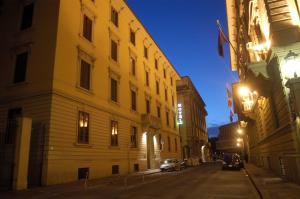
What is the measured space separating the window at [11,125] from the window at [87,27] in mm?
8470

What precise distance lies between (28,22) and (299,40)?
19385 millimetres

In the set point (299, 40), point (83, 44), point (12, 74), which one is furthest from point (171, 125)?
point (299, 40)

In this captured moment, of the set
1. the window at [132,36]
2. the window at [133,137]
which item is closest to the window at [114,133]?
the window at [133,137]

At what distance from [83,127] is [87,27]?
30.2ft

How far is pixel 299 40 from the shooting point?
11133 mm

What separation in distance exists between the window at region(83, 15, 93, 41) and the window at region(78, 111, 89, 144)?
7144mm

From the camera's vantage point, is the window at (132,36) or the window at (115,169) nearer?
the window at (115,169)

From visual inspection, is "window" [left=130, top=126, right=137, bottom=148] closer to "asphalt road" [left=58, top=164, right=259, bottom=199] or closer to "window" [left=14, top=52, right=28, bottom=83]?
"asphalt road" [left=58, top=164, right=259, bottom=199]

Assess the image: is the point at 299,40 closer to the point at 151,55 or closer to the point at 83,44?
the point at 83,44

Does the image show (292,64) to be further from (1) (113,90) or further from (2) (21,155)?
(1) (113,90)

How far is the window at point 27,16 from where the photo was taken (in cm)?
2023

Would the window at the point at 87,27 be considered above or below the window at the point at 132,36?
below

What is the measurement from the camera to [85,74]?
21.2 metres

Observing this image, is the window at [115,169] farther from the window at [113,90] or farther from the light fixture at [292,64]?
the light fixture at [292,64]
